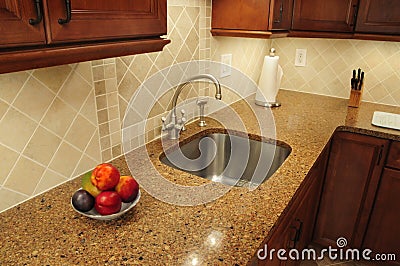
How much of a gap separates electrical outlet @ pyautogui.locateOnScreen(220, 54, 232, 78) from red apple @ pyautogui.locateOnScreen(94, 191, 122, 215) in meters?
1.21

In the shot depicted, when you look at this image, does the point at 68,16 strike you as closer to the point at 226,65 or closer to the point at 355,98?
the point at 226,65

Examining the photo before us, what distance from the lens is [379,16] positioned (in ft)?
5.76

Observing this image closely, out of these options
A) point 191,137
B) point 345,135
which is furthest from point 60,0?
point 345,135

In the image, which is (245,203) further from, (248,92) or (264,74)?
(248,92)

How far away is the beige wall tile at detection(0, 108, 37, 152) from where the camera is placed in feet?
2.94

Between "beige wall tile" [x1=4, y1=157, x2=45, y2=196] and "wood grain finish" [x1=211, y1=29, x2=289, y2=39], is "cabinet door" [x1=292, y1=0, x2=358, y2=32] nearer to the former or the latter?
"wood grain finish" [x1=211, y1=29, x2=289, y2=39]

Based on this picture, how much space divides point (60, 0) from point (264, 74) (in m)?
1.63

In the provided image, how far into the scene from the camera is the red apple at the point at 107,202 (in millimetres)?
889

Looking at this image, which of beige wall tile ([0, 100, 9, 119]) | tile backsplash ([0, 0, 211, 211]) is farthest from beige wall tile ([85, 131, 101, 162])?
beige wall tile ([0, 100, 9, 119])

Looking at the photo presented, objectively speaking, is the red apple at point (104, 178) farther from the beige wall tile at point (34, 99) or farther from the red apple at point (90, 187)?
the beige wall tile at point (34, 99)

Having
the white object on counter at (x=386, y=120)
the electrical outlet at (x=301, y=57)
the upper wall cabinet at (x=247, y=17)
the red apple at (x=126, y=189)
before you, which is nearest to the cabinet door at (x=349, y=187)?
the white object on counter at (x=386, y=120)

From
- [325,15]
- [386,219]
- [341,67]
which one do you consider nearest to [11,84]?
[325,15]

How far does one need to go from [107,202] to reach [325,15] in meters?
1.71

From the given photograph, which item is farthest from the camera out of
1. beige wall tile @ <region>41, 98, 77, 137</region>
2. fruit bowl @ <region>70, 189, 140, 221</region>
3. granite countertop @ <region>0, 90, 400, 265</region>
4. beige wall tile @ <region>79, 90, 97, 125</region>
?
beige wall tile @ <region>79, 90, 97, 125</region>
